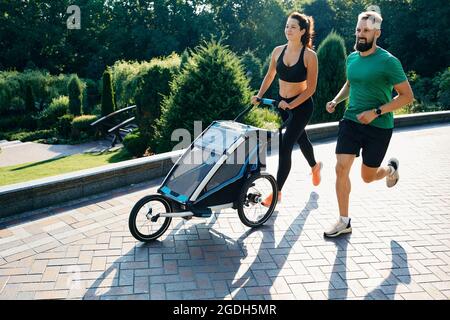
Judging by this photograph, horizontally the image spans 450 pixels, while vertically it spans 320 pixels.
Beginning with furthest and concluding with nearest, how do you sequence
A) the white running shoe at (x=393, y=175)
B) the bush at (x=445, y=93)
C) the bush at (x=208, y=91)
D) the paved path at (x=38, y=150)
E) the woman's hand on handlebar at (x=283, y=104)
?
the bush at (x=445, y=93) < the paved path at (x=38, y=150) < the bush at (x=208, y=91) < the white running shoe at (x=393, y=175) < the woman's hand on handlebar at (x=283, y=104)

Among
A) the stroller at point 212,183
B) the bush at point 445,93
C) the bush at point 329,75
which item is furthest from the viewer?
the bush at point 445,93

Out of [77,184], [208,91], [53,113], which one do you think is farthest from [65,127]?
[77,184]

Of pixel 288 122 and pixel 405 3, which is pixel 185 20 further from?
pixel 288 122

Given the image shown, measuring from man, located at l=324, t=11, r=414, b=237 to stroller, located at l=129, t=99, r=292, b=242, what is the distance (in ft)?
2.41

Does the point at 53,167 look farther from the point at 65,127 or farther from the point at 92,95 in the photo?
the point at 92,95

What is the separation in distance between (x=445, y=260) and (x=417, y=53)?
3063 cm

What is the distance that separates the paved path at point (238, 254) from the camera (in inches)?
142

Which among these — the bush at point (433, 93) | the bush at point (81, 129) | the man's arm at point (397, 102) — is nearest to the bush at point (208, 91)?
the man's arm at point (397, 102)

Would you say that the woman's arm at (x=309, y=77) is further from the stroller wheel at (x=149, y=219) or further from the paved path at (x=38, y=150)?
the paved path at (x=38, y=150)

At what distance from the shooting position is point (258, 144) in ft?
15.4

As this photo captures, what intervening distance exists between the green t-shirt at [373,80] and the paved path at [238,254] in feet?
4.25

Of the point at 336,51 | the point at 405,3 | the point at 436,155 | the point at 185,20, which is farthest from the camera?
the point at 185,20

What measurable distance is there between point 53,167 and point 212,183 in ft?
27.3

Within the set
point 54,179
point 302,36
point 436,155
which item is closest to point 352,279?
point 302,36
